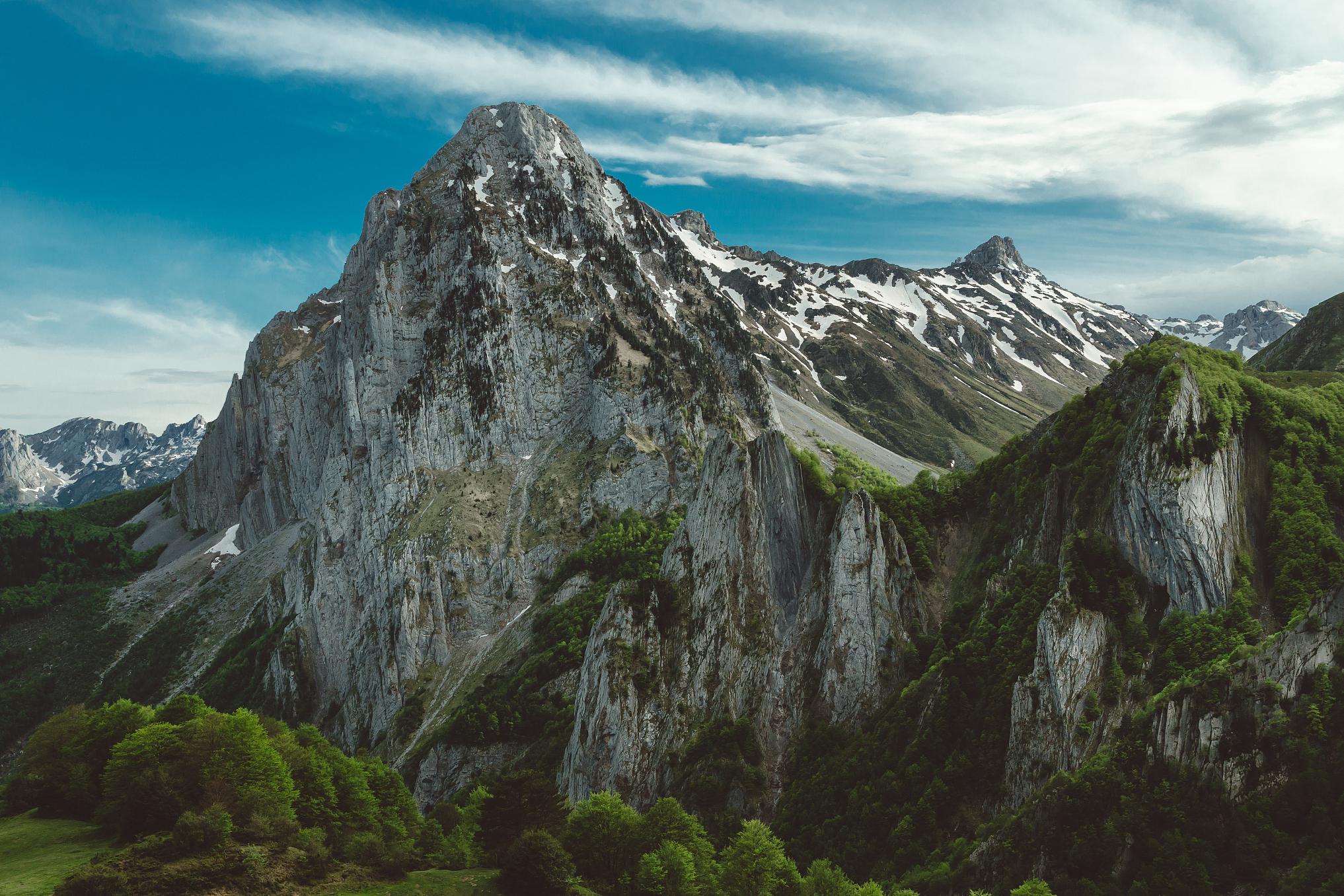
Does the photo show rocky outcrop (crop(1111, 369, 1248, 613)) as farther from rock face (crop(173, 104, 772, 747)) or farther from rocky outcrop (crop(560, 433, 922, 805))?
rock face (crop(173, 104, 772, 747))

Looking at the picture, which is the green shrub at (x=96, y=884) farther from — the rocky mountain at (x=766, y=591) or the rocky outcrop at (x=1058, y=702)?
the rocky outcrop at (x=1058, y=702)

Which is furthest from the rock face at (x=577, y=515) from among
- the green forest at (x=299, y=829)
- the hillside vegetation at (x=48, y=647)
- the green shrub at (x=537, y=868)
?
the green shrub at (x=537, y=868)

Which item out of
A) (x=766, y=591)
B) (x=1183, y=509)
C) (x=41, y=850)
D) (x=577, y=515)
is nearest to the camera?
(x=41, y=850)

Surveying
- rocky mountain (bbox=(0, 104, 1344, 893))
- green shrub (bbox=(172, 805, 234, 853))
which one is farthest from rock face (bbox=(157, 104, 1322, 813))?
green shrub (bbox=(172, 805, 234, 853))

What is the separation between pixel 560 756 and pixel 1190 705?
57231mm

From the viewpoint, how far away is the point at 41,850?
44.1 metres

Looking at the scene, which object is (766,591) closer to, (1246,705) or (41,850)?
(1246,705)

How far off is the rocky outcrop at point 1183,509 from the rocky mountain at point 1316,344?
3058 centimetres

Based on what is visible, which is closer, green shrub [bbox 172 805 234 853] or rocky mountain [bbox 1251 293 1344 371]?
green shrub [bbox 172 805 234 853]

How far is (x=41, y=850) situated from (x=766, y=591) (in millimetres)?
49840

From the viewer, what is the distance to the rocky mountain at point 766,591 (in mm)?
44844

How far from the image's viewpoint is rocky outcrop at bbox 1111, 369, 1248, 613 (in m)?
47.6

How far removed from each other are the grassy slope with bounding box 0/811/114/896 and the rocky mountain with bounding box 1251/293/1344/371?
93881mm

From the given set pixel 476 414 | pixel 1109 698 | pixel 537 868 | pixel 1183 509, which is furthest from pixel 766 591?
pixel 476 414
